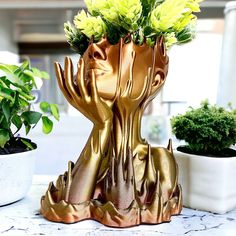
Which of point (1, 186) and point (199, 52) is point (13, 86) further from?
point (199, 52)

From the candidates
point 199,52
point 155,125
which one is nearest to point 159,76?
point 155,125

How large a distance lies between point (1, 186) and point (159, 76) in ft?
→ 1.20

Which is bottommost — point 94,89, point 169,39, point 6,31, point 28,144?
point 28,144

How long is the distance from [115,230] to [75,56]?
2.21 feet

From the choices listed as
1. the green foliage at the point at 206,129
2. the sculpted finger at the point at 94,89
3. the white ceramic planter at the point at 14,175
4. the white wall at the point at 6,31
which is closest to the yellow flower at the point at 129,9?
the sculpted finger at the point at 94,89

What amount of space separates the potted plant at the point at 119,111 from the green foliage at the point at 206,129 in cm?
7

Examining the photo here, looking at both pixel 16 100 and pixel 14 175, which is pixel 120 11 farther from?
pixel 14 175

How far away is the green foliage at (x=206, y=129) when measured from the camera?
24.2 inches

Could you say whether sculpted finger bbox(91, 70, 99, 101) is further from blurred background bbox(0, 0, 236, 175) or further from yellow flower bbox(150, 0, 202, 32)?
blurred background bbox(0, 0, 236, 175)

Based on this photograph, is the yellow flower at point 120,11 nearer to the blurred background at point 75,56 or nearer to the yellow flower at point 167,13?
the yellow flower at point 167,13

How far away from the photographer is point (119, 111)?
1.94 ft

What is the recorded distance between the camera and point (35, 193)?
736 millimetres

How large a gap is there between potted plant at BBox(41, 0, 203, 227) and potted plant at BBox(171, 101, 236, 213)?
0.05 m

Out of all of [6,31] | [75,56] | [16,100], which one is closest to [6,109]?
[16,100]
